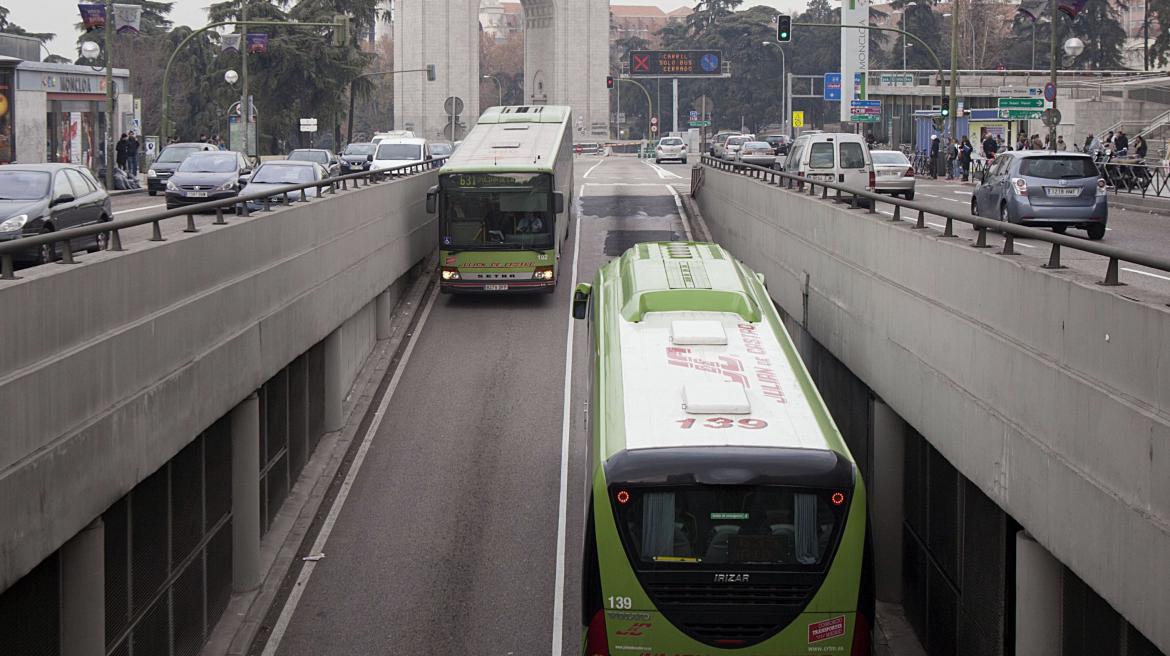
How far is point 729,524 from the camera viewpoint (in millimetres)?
10062

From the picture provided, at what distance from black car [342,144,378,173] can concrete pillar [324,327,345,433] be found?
2797 centimetres

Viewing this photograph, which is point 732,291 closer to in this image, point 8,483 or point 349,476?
point 8,483

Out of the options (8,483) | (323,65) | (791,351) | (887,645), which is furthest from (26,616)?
(323,65)

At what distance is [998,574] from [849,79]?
79.1 m

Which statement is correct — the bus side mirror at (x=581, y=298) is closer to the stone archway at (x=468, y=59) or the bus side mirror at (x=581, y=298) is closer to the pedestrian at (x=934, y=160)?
the pedestrian at (x=934, y=160)

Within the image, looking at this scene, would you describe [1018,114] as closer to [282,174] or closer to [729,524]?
[282,174]

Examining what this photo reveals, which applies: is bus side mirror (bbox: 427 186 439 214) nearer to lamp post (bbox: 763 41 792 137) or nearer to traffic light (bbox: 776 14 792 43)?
traffic light (bbox: 776 14 792 43)

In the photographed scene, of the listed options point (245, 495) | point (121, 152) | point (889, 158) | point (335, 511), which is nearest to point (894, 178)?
point (889, 158)

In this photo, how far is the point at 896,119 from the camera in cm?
9300

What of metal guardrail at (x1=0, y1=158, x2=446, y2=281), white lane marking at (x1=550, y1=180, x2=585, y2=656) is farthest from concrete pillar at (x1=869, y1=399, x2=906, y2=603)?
metal guardrail at (x1=0, y1=158, x2=446, y2=281)

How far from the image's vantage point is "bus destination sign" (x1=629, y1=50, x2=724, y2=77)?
123 meters

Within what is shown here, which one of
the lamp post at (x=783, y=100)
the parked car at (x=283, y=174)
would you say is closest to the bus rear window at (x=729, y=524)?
the parked car at (x=283, y=174)

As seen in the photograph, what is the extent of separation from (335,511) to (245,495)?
125 inches

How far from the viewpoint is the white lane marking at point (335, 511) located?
610 inches
